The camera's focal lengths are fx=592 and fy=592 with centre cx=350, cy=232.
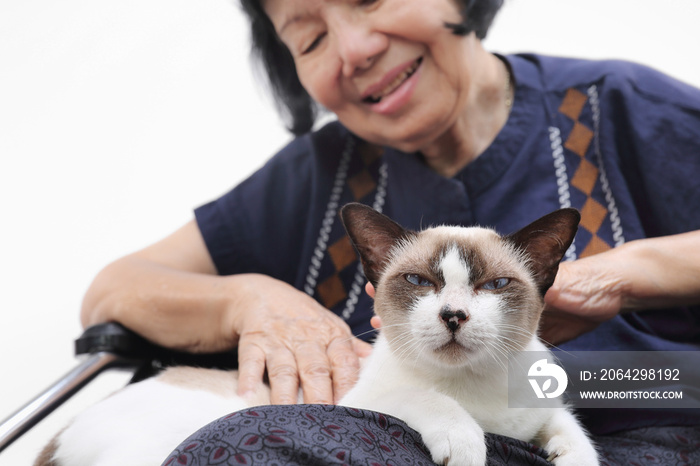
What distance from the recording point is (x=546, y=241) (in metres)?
1.02

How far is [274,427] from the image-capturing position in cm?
77

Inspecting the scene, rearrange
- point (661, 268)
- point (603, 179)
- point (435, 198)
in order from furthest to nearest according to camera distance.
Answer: point (435, 198)
point (603, 179)
point (661, 268)

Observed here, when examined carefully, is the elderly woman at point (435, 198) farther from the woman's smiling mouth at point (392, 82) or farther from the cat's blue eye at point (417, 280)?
the cat's blue eye at point (417, 280)

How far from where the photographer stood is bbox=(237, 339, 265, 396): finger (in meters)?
1.23

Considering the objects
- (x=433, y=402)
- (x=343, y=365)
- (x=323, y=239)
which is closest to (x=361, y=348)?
(x=343, y=365)

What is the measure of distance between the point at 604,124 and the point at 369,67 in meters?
0.59

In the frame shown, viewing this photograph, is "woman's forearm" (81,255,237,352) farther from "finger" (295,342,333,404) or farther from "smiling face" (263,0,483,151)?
"smiling face" (263,0,483,151)

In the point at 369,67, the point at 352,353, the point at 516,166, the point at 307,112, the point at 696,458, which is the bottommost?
the point at 696,458

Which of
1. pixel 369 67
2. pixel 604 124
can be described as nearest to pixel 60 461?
pixel 369 67

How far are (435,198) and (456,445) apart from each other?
0.82 metres

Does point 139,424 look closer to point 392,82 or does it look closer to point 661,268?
point 392,82

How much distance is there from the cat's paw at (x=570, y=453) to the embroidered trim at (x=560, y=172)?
503mm

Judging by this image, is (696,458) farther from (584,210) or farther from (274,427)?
(274,427)

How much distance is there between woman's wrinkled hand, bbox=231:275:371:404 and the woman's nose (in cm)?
57
